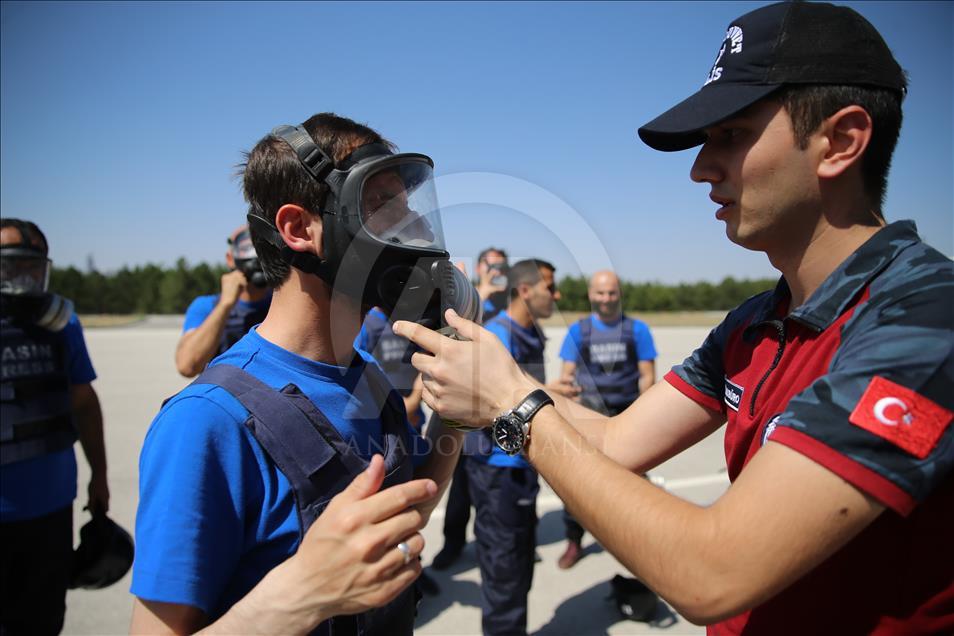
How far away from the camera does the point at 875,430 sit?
3.50 feet

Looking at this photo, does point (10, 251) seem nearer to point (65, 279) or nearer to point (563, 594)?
point (563, 594)

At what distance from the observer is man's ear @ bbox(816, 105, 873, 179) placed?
1.34 meters

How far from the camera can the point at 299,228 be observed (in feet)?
5.66

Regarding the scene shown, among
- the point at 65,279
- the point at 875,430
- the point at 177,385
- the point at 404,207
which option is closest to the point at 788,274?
the point at 875,430

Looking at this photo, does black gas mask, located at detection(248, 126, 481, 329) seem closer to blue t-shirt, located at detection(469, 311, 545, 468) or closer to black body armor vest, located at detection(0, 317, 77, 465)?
black body armor vest, located at detection(0, 317, 77, 465)

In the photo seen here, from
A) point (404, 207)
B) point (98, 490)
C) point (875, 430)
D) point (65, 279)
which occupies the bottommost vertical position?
point (65, 279)

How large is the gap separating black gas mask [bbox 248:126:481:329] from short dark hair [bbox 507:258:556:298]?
3.45m

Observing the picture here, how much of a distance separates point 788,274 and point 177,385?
1467 cm

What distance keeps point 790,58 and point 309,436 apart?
158cm

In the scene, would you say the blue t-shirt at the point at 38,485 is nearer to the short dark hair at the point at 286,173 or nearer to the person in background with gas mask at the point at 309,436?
the person in background with gas mask at the point at 309,436

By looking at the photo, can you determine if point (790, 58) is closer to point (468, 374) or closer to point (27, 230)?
point (468, 374)

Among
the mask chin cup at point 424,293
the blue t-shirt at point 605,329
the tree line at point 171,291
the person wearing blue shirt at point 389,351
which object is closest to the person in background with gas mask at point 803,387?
the mask chin cup at point 424,293

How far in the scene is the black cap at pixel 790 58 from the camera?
1.35 meters

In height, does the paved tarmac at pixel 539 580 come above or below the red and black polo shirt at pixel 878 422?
below
